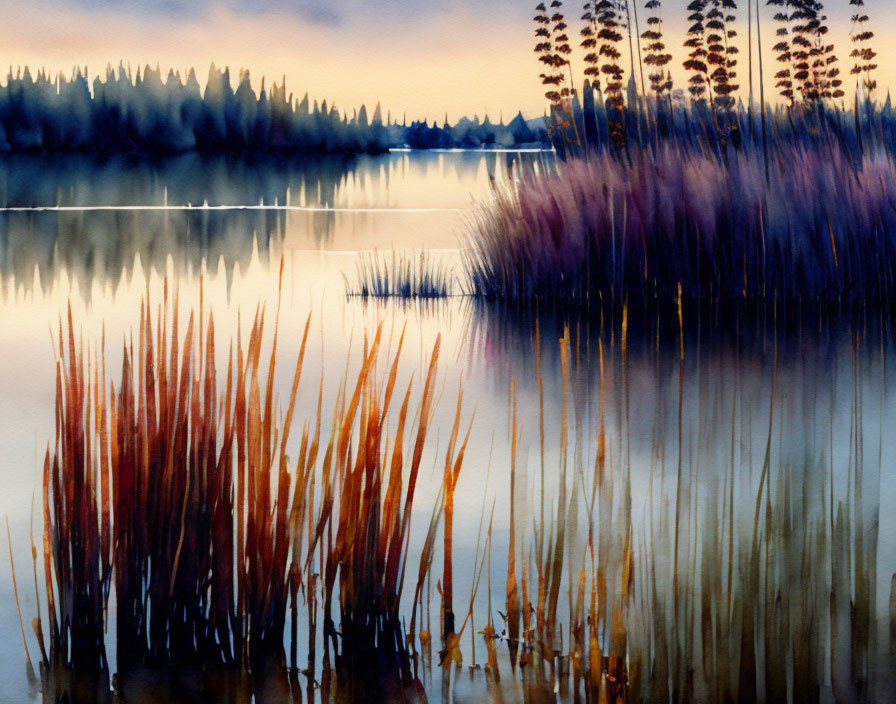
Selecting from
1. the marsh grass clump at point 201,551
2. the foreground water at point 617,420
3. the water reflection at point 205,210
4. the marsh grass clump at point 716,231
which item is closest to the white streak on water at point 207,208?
the water reflection at point 205,210

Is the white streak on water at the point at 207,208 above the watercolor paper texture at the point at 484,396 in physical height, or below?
above

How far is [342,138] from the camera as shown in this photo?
24.2 m

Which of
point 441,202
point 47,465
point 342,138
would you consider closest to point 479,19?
point 47,465

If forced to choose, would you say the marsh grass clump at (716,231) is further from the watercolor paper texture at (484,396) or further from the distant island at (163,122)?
the distant island at (163,122)

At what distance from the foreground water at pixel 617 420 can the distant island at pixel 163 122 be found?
550 cm

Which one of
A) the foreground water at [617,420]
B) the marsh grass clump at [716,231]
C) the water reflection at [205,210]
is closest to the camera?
the foreground water at [617,420]

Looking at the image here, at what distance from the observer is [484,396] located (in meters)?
4.26

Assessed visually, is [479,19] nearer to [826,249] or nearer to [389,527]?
[826,249]

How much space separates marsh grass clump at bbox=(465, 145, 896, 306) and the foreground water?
0.24 m

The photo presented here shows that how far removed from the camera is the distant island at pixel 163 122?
52.6 feet

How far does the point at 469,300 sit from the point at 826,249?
2043 mm

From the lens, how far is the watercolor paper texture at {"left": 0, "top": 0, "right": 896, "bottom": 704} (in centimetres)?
197

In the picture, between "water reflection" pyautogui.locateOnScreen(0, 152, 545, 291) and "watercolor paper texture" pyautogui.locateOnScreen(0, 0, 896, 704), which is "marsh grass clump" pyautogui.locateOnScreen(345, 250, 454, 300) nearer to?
"watercolor paper texture" pyautogui.locateOnScreen(0, 0, 896, 704)

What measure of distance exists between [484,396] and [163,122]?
17.8 meters
